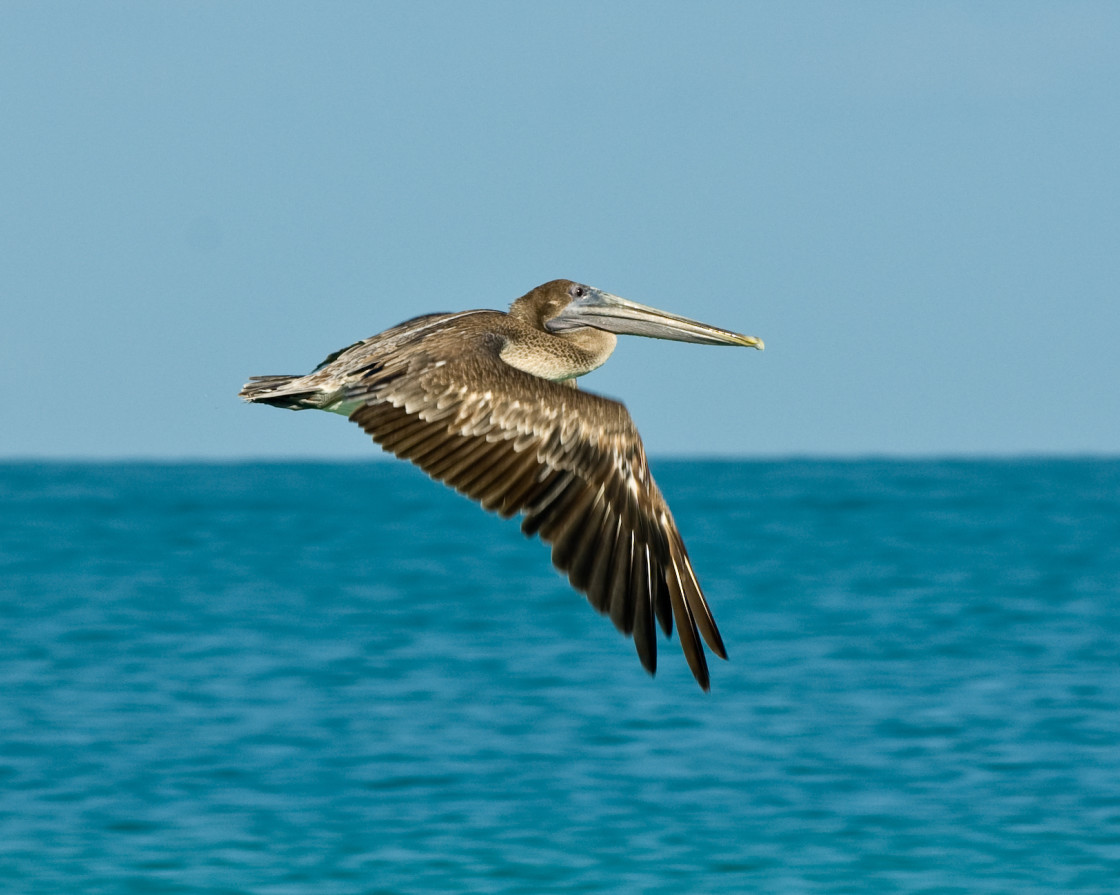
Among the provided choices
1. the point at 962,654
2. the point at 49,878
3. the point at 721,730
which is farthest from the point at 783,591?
the point at 49,878

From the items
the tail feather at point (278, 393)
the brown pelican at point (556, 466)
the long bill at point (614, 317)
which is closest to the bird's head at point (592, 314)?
the long bill at point (614, 317)

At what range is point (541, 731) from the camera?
50.8ft

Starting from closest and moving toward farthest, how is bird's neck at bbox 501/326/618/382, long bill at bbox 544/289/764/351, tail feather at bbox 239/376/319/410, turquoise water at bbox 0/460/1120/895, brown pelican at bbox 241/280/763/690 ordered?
brown pelican at bbox 241/280/763/690, tail feather at bbox 239/376/319/410, bird's neck at bbox 501/326/618/382, long bill at bbox 544/289/764/351, turquoise water at bbox 0/460/1120/895

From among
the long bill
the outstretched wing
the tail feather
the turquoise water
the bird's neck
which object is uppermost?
the long bill

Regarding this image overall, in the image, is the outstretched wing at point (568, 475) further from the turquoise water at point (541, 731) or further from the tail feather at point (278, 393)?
the turquoise water at point (541, 731)

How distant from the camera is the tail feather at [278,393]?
7.41 meters

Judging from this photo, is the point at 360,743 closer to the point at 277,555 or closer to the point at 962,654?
the point at 962,654

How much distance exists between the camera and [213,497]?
2025 inches

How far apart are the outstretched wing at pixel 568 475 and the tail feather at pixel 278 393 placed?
0.60 metres

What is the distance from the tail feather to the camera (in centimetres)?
741

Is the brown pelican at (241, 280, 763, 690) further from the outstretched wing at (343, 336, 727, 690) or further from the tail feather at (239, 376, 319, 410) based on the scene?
the tail feather at (239, 376, 319, 410)

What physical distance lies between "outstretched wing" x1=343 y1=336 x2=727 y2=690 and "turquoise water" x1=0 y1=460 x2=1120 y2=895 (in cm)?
495

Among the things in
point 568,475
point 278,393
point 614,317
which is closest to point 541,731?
point 614,317

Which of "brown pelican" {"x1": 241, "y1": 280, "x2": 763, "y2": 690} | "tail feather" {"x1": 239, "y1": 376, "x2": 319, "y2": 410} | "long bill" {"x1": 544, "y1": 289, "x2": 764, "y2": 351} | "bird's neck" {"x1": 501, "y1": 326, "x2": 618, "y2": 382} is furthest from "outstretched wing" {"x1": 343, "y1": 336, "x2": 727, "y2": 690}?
"long bill" {"x1": 544, "y1": 289, "x2": 764, "y2": 351}
